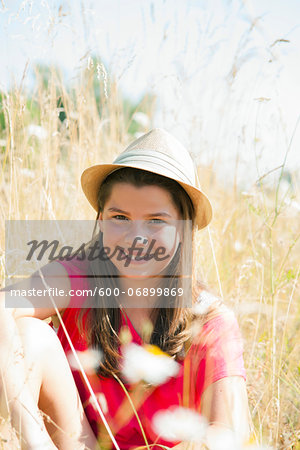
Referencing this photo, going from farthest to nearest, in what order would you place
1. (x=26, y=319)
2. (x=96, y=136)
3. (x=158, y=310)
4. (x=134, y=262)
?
(x=96, y=136), (x=158, y=310), (x=134, y=262), (x=26, y=319)

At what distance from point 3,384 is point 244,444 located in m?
0.48

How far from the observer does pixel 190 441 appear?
0.79 meters

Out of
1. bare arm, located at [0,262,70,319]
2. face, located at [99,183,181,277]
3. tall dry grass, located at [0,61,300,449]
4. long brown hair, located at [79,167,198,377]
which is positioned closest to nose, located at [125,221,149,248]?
face, located at [99,183,181,277]

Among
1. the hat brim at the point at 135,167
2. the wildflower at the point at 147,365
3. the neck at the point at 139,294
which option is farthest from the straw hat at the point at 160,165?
the wildflower at the point at 147,365

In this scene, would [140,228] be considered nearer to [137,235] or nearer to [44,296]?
[137,235]

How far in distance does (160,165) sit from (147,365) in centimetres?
52

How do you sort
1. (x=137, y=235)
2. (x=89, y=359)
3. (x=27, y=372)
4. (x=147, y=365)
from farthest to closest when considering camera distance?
(x=89, y=359)
(x=137, y=235)
(x=27, y=372)
(x=147, y=365)

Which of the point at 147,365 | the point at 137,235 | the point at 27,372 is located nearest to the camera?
the point at 147,365

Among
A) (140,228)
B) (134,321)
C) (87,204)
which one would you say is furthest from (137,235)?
(87,204)

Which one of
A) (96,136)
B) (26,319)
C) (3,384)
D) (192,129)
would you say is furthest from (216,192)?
(3,384)

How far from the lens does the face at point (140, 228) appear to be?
1188 millimetres

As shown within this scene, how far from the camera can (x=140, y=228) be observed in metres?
1.18

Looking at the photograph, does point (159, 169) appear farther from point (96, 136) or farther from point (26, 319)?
point (96, 136)

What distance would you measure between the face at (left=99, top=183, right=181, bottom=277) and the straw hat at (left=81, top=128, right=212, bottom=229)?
0.19ft
